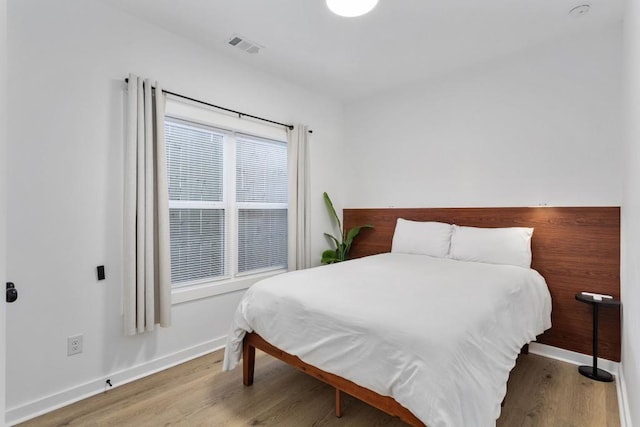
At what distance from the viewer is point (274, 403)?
193 centimetres

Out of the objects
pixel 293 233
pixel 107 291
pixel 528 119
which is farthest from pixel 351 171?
pixel 107 291

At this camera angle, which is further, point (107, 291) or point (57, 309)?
point (107, 291)

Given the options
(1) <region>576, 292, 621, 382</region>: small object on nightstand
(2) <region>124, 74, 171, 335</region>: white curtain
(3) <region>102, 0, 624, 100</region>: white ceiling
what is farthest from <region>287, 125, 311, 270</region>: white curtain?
(1) <region>576, 292, 621, 382</region>: small object on nightstand

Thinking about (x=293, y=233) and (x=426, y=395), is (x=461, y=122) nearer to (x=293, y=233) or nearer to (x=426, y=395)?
(x=293, y=233)

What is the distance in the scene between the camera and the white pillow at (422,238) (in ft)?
9.82

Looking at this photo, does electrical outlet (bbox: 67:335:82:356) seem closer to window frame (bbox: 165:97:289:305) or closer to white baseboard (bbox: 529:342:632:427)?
window frame (bbox: 165:97:289:305)

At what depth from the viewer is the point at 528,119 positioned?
2.74 meters

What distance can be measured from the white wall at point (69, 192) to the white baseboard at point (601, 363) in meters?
2.91

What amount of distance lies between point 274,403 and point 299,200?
1.92m

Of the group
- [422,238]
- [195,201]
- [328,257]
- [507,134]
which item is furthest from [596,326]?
[195,201]

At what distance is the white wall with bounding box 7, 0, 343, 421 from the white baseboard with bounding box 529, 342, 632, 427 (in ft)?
9.55

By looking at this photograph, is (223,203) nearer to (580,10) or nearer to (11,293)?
(11,293)

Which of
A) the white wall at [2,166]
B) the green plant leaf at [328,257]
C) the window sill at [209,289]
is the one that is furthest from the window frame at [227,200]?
the white wall at [2,166]

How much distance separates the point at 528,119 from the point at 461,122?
58 centimetres
